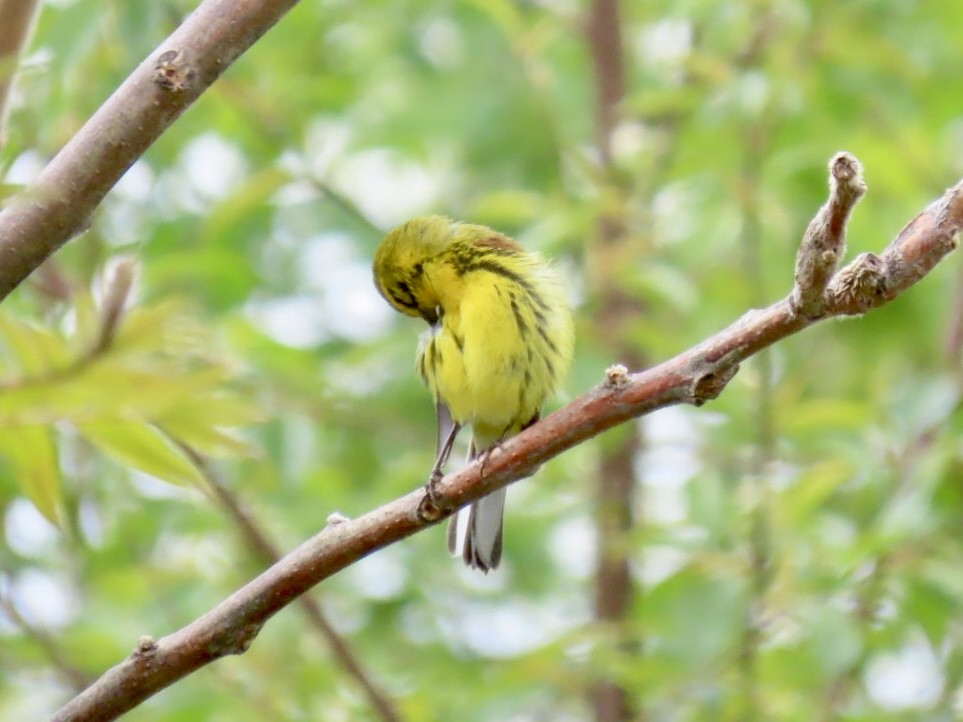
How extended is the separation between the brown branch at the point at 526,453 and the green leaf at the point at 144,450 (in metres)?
0.26

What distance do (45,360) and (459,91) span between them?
3.95 meters

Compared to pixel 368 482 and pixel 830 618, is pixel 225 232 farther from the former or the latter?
pixel 830 618

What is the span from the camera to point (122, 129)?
5.91 feet


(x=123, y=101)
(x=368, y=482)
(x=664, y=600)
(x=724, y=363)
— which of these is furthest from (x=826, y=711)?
(x=123, y=101)

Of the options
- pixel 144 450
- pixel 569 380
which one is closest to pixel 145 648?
pixel 144 450

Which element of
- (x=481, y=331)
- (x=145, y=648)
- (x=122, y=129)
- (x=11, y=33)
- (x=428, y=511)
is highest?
(x=481, y=331)

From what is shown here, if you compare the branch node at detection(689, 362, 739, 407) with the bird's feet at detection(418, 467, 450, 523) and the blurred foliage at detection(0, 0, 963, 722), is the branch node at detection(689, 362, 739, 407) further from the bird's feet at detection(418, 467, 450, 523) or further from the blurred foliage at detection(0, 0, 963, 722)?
the blurred foliage at detection(0, 0, 963, 722)

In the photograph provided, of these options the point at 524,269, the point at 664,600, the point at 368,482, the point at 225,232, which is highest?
the point at 225,232

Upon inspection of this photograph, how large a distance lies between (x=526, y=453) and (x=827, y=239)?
0.56 meters

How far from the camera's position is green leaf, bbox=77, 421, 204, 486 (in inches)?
65.9

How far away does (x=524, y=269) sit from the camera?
370 centimetres

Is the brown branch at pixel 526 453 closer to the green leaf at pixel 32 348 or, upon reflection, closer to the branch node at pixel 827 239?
the branch node at pixel 827 239

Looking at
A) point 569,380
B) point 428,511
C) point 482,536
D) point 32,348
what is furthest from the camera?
point 569,380

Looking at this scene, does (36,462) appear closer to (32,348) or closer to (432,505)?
(32,348)
